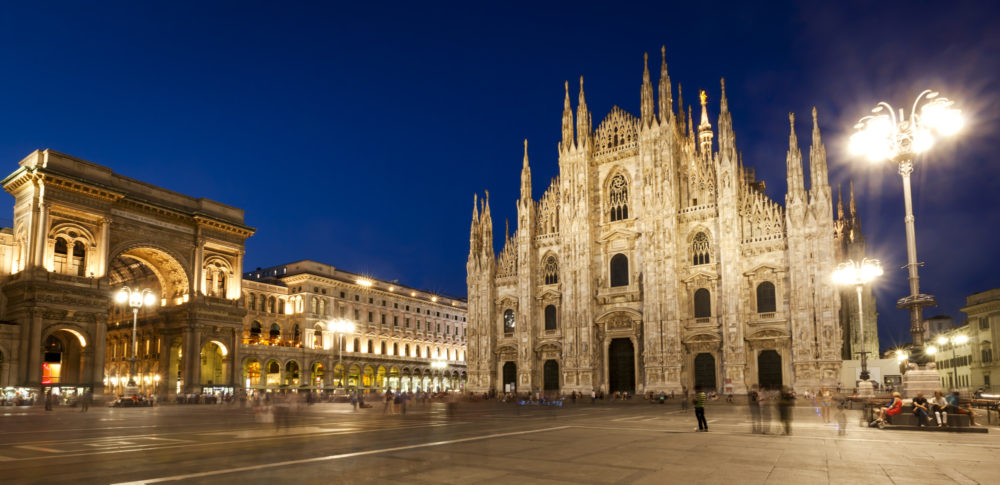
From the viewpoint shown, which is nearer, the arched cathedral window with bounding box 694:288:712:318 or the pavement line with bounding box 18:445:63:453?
the pavement line with bounding box 18:445:63:453

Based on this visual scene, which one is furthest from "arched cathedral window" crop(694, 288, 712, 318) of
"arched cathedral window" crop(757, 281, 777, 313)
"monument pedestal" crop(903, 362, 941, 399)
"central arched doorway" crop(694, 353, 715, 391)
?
"monument pedestal" crop(903, 362, 941, 399)

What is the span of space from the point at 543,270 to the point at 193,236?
29537 mm

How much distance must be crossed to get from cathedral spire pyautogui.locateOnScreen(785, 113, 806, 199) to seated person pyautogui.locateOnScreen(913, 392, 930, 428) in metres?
28.7

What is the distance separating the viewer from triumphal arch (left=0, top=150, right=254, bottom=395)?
42156mm

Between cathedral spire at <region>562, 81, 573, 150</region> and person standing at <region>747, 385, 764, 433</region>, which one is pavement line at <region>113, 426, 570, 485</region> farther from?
cathedral spire at <region>562, 81, 573, 150</region>

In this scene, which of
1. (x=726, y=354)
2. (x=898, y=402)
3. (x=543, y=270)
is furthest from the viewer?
(x=543, y=270)

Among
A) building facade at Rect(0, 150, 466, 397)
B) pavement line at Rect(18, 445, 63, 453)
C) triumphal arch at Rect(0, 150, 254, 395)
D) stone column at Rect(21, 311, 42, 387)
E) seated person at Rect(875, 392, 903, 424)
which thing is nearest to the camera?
pavement line at Rect(18, 445, 63, 453)

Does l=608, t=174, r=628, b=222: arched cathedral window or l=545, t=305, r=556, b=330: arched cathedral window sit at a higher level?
l=608, t=174, r=628, b=222: arched cathedral window

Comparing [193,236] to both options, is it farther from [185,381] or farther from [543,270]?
[543,270]

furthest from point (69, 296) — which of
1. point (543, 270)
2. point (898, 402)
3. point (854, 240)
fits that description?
point (854, 240)

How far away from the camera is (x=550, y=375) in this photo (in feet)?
182

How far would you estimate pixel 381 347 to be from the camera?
8219cm

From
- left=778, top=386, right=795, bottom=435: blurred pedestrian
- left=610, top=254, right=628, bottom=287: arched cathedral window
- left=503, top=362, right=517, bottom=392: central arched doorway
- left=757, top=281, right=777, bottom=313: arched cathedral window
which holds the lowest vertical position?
left=503, top=362, right=517, bottom=392: central arched doorway

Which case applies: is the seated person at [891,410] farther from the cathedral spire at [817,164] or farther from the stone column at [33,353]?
the stone column at [33,353]
